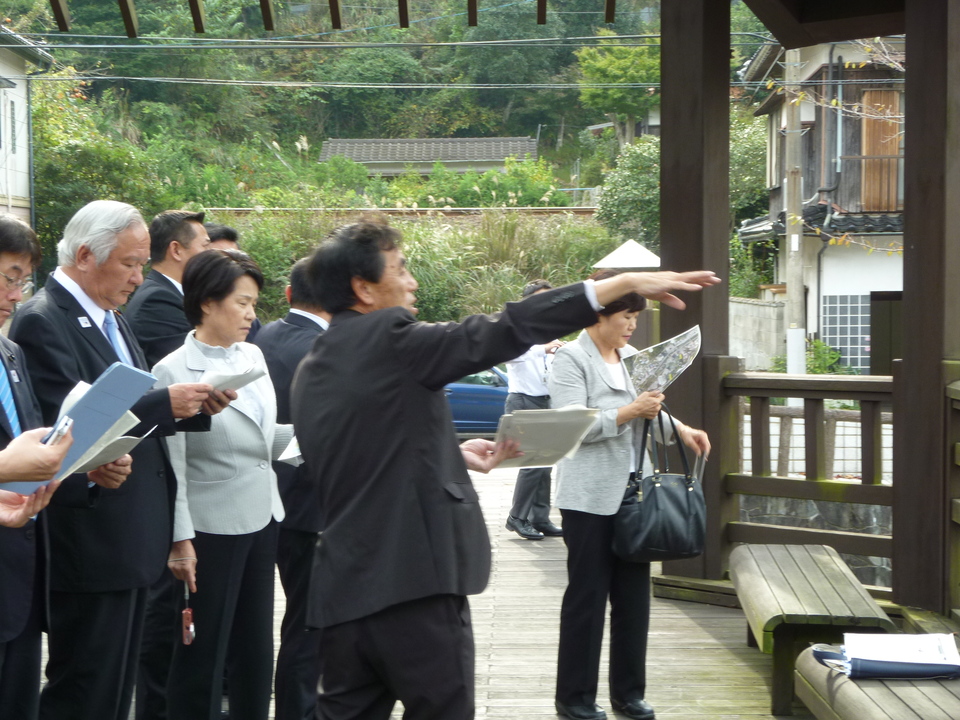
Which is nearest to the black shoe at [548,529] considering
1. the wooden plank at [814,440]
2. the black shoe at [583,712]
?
the wooden plank at [814,440]

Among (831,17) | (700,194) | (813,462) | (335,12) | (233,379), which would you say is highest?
(831,17)

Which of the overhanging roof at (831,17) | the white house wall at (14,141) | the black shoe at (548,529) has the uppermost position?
the white house wall at (14,141)

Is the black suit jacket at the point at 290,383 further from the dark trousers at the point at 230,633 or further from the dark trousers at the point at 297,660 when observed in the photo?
the dark trousers at the point at 230,633

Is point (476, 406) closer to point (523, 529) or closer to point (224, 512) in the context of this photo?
point (523, 529)

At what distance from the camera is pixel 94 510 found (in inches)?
113

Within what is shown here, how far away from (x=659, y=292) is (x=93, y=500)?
1568mm

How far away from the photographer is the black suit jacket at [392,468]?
231 centimetres

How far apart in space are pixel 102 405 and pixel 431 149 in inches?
1814

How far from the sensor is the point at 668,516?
12.2ft

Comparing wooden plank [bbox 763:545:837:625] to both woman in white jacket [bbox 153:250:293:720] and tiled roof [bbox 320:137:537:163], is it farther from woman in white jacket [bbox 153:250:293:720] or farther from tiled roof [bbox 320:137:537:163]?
tiled roof [bbox 320:137:537:163]

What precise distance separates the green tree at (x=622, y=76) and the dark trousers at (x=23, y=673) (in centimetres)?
3815

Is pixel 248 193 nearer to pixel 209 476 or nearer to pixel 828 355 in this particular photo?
pixel 828 355

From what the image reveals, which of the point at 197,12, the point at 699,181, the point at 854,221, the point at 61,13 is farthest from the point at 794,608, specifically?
the point at 854,221

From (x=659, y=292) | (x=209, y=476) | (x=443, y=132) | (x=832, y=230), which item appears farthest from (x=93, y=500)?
(x=443, y=132)
